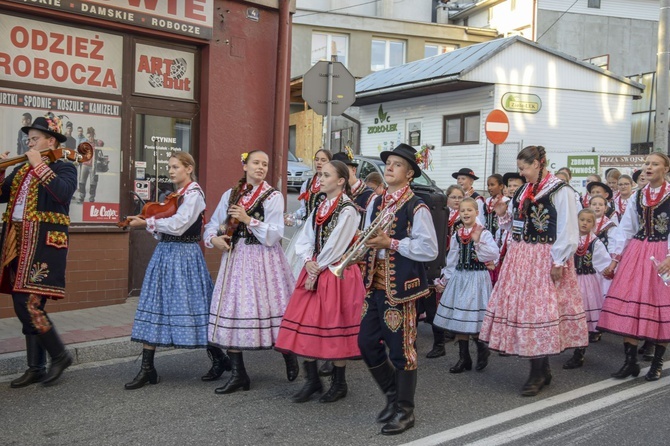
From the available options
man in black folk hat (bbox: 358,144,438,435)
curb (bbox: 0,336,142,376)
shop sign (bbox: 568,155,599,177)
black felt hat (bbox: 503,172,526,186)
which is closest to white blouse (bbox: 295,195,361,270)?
man in black folk hat (bbox: 358,144,438,435)

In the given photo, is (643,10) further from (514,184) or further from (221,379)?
(221,379)

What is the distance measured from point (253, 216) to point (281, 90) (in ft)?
15.8

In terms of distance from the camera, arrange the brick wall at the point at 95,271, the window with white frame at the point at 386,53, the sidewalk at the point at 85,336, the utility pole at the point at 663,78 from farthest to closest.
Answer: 1. the window with white frame at the point at 386,53
2. the utility pole at the point at 663,78
3. the brick wall at the point at 95,271
4. the sidewalk at the point at 85,336

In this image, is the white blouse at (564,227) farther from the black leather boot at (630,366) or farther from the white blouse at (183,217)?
the white blouse at (183,217)

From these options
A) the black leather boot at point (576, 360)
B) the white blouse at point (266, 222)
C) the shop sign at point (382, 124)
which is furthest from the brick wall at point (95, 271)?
the shop sign at point (382, 124)

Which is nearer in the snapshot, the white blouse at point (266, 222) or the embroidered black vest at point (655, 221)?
the white blouse at point (266, 222)

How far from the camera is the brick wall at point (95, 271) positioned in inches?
338

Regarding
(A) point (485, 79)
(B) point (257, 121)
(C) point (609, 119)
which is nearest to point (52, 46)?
(B) point (257, 121)

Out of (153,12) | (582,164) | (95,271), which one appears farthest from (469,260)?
(582,164)

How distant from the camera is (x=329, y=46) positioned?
37.3 metres

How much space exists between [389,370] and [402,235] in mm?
966

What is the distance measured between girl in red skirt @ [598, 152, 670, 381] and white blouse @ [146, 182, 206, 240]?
149 inches

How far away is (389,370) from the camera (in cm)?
517

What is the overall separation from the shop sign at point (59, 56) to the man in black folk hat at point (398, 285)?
16.7ft
